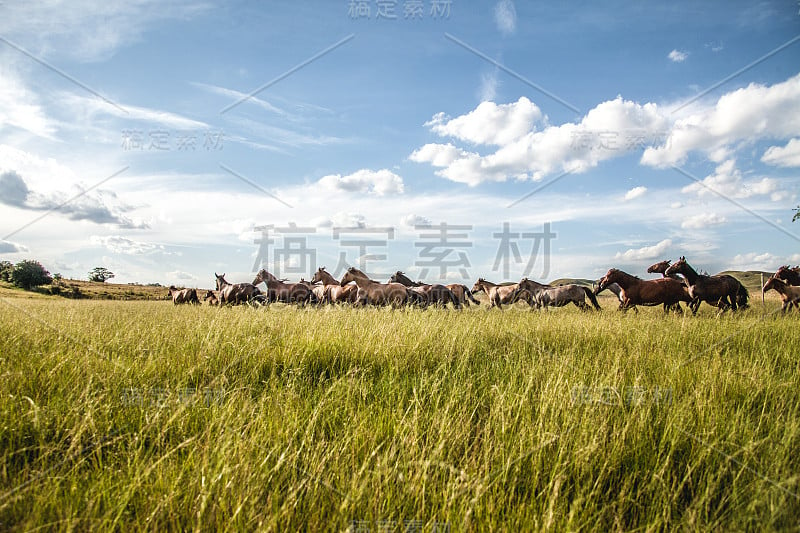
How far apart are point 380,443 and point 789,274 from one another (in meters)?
17.3

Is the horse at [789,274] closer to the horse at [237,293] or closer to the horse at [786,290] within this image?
the horse at [786,290]

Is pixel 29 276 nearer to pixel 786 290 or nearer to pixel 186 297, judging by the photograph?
pixel 186 297

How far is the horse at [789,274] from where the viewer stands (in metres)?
14.0

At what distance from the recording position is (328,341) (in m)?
5.39

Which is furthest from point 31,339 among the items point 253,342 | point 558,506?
point 558,506

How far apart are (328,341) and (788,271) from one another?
16.4 m

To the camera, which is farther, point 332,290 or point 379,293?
point 332,290

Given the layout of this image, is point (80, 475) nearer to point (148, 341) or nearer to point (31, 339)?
point (148, 341)

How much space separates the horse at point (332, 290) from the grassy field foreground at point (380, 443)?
12.3 m

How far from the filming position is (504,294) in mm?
19547

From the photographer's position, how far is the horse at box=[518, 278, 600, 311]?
1712cm

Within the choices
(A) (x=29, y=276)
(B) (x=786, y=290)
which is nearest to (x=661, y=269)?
(B) (x=786, y=290)

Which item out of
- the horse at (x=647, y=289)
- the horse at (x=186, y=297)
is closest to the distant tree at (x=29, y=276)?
the horse at (x=186, y=297)

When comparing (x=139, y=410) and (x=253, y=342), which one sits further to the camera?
(x=253, y=342)
